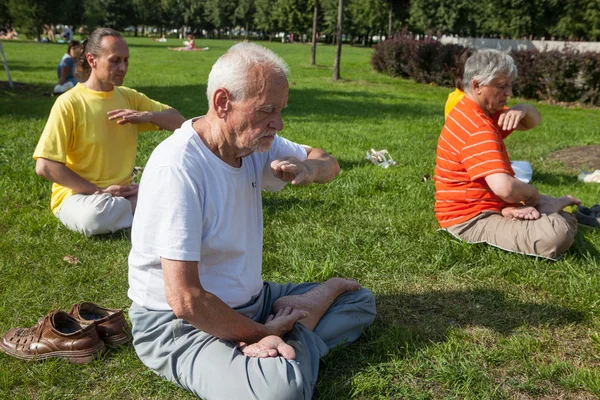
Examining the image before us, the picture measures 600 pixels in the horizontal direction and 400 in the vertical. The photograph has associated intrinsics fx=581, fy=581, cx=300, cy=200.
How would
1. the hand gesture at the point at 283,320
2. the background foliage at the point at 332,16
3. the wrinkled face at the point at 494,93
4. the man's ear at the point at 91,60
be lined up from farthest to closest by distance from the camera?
the background foliage at the point at 332,16 < the man's ear at the point at 91,60 < the wrinkled face at the point at 494,93 < the hand gesture at the point at 283,320

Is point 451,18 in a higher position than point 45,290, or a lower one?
higher

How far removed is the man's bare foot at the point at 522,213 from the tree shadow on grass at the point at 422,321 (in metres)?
0.73

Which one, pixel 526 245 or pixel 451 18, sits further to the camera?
pixel 451 18

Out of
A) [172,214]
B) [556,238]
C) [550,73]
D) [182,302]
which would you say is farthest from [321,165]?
[550,73]

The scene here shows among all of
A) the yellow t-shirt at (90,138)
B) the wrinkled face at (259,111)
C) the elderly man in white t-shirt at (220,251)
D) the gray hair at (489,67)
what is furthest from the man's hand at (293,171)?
the yellow t-shirt at (90,138)

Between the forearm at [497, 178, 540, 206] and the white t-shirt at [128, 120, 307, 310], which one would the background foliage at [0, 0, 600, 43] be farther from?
the white t-shirt at [128, 120, 307, 310]

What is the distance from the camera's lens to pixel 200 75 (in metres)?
21.6

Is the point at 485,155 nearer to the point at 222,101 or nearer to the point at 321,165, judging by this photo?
the point at 321,165

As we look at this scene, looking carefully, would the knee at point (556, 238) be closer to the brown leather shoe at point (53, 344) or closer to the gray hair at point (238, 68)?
the gray hair at point (238, 68)

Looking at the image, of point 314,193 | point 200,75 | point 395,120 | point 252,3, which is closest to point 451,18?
point 252,3

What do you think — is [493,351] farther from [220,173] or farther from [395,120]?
[395,120]

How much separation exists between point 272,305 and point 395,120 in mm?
9338

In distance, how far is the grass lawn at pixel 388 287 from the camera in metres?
3.05

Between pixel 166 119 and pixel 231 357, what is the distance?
9.70ft
